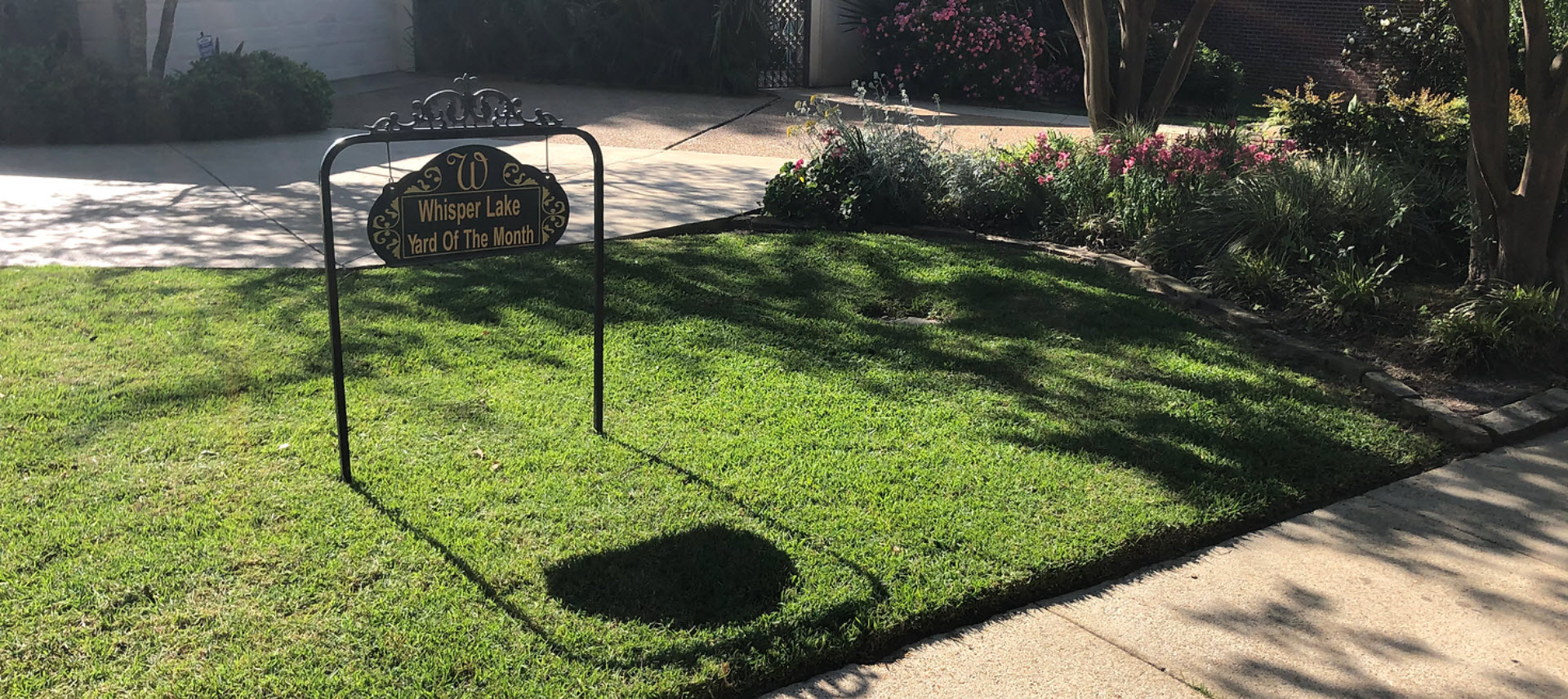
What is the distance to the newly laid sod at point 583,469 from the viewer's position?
3.30 m

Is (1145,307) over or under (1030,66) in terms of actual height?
under

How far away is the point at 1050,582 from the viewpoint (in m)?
3.76

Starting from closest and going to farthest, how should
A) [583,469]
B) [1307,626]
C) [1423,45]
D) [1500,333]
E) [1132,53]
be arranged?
[1307,626] < [583,469] < [1500,333] < [1132,53] < [1423,45]

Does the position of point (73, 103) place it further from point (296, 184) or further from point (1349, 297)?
point (1349, 297)

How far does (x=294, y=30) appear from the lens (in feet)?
53.4

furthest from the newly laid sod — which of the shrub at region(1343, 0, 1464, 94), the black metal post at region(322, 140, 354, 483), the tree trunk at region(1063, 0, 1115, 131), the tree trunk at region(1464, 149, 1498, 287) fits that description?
the shrub at region(1343, 0, 1464, 94)

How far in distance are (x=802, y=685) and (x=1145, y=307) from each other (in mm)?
4188

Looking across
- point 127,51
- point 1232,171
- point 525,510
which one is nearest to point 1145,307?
point 1232,171

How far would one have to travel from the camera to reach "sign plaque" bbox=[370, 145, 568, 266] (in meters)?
3.91

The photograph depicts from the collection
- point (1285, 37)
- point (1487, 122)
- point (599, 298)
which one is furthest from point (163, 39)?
point (1285, 37)

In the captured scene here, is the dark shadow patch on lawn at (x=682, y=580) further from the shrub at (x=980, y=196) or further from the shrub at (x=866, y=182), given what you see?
the shrub at (x=980, y=196)

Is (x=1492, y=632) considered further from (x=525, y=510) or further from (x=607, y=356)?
(x=607, y=356)

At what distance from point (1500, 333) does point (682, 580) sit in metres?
4.50

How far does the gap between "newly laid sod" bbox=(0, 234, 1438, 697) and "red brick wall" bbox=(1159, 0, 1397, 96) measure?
→ 14085mm
